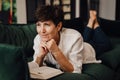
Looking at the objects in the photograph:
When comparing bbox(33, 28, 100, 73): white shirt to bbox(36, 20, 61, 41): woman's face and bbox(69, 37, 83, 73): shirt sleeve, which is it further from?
bbox(36, 20, 61, 41): woman's face

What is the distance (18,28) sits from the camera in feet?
8.31

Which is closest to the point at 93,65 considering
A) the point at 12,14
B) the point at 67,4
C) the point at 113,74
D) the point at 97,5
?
the point at 113,74

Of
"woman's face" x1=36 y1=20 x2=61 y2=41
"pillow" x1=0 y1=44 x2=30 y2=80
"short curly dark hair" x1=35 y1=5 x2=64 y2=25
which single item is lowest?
"pillow" x1=0 y1=44 x2=30 y2=80

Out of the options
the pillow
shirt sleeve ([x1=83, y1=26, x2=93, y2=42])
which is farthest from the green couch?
shirt sleeve ([x1=83, y1=26, x2=93, y2=42])

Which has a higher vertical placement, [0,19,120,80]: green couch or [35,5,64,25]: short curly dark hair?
[35,5,64,25]: short curly dark hair

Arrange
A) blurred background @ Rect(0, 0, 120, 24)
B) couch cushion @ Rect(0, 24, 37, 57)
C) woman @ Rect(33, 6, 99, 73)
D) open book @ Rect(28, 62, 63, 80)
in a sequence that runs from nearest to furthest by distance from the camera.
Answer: open book @ Rect(28, 62, 63, 80)
woman @ Rect(33, 6, 99, 73)
couch cushion @ Rect(0, 24, 37, 57)
blurred background @ Rect(0, 0, 120, 24)

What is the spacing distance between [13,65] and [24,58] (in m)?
0.07

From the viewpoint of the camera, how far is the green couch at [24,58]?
1.44 meters

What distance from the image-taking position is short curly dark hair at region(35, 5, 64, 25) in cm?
205

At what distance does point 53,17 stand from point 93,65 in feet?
1.98

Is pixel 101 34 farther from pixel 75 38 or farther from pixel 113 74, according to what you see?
pixel 75 38

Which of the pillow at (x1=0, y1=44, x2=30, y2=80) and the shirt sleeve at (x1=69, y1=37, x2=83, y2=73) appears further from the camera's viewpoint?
the shirt sleeve at (x1=69, y1=37, x2=83, y2=73)

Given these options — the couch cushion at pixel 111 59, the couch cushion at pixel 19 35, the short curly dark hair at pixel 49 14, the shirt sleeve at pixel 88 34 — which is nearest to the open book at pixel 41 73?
the short curly dark hair at pixel 49 14

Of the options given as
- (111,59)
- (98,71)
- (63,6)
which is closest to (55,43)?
(98,71)
